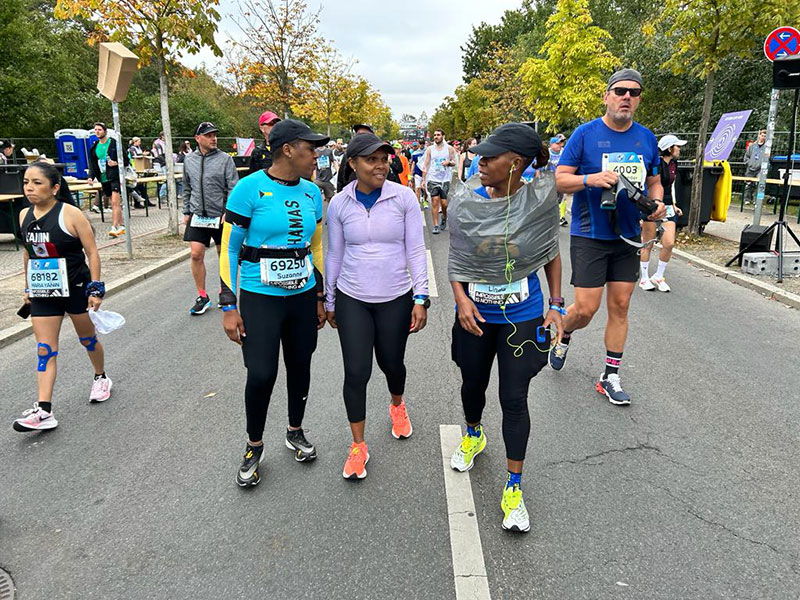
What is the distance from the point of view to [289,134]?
2.95m

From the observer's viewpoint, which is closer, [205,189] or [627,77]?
[627,77]

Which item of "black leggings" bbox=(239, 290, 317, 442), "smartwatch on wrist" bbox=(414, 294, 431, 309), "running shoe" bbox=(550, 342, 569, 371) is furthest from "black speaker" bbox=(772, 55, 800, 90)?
"black leggings" bbox=(239, 290, 317, 442)

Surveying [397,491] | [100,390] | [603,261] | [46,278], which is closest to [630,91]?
[603,261]

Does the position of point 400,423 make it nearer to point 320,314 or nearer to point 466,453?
point 466,453

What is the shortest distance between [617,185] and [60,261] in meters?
3.79

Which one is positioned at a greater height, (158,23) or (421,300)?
(158,23)

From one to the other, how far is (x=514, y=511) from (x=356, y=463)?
94cm

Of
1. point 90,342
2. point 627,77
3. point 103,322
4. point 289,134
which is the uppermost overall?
point 627,77

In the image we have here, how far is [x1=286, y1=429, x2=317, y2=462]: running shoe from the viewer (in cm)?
346

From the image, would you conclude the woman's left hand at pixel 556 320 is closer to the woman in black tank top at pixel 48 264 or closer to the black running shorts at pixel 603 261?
the black running shorts at pixel 603 261

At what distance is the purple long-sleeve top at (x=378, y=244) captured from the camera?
125 inches

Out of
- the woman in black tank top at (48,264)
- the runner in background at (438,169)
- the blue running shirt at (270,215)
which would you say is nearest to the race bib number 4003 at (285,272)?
the blue running shirt at (270,215)

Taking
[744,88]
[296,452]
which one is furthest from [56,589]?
[744,88]

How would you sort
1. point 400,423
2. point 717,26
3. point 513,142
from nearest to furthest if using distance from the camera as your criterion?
point 513,142 < point 400,423 < point 717,26
